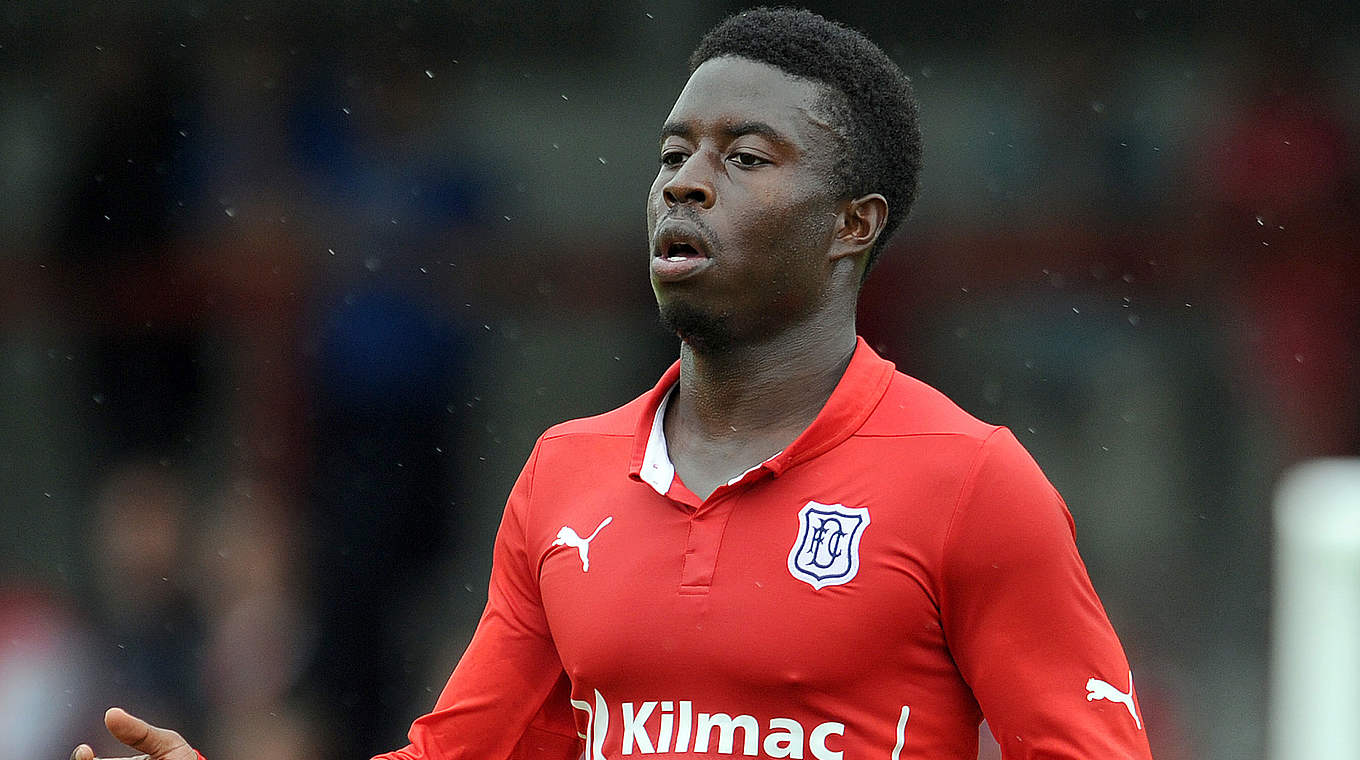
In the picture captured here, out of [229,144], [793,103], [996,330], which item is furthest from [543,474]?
[229,144]

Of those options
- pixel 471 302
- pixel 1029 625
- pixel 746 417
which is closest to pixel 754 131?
pixel 746 417

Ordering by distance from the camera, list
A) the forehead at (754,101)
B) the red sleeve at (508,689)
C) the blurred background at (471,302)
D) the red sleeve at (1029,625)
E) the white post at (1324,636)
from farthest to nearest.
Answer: the blurred background at (471,302)
the white post at (1324,636)
the red sleeve at (508,689)
the forehead at (754,101)
the red sleeve at (1029,625)

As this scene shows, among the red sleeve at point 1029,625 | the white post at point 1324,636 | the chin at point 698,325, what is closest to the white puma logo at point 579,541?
the chin at point 698,325

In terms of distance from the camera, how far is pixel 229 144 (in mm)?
7480

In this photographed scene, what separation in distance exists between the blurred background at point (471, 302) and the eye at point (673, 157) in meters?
4.18

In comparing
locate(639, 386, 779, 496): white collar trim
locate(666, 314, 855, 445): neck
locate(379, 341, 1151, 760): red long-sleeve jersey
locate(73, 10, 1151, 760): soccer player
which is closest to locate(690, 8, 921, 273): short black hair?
locate(73, 10, 1151, 760): soccer player

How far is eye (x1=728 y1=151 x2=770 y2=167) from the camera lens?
263 cm

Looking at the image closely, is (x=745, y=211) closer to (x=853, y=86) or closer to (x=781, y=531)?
(x=853, y=86)

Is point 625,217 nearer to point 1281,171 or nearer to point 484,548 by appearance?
point 484,548

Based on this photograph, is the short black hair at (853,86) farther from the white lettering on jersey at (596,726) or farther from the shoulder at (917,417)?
the white lettering on jersey at (596,726)

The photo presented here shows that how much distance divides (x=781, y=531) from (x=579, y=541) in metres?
0.34

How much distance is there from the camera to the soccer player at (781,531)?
242cm

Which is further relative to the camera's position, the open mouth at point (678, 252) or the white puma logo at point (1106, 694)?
the open mouth at point (678, 252)

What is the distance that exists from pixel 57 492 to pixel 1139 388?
4.82m
